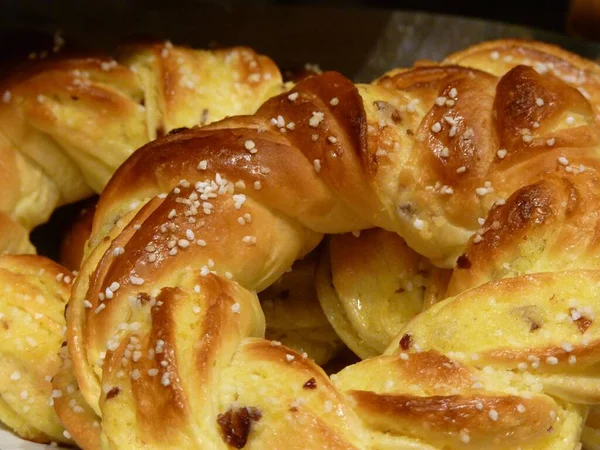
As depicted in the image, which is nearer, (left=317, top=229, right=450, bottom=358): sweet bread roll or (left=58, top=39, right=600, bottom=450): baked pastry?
(left=58, top=39, right=600, bottom=450): baked pastry

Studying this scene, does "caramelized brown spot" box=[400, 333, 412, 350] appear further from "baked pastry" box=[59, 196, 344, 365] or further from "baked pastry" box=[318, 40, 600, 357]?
"baked pastry" box=[59, 196, 344, 365]

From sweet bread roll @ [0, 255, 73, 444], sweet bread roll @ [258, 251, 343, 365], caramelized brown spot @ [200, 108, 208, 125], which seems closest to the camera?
sweet bread roll @ [0, 255, 73, 444]

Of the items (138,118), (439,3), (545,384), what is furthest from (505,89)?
(439,3)

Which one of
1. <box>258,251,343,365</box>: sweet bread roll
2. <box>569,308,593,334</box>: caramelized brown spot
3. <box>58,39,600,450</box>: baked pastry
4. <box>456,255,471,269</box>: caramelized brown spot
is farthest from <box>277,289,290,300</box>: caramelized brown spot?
<box>569,308,593,334</box>: caramelized brown spot

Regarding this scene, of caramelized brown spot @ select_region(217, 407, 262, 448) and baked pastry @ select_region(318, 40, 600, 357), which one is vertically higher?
baked pastry @ select_region(318, 40, 600, 357)

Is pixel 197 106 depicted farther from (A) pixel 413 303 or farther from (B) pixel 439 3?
(B) pixel 439 3

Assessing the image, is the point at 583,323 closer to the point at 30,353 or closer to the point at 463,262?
the point at 463,262

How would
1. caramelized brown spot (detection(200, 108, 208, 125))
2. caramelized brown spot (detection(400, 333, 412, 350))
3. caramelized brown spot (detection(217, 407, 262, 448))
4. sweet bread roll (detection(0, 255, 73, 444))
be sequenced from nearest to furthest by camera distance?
caramelized brown spot (detection(217, 407, 262, 448)) → caramelized brown spot (detection(400, 333, 412, 350)) → sweet bread roll (detection(0, 255, 73, 444)) → caramelized brown spot (detection(200, 108, 208, 125))
